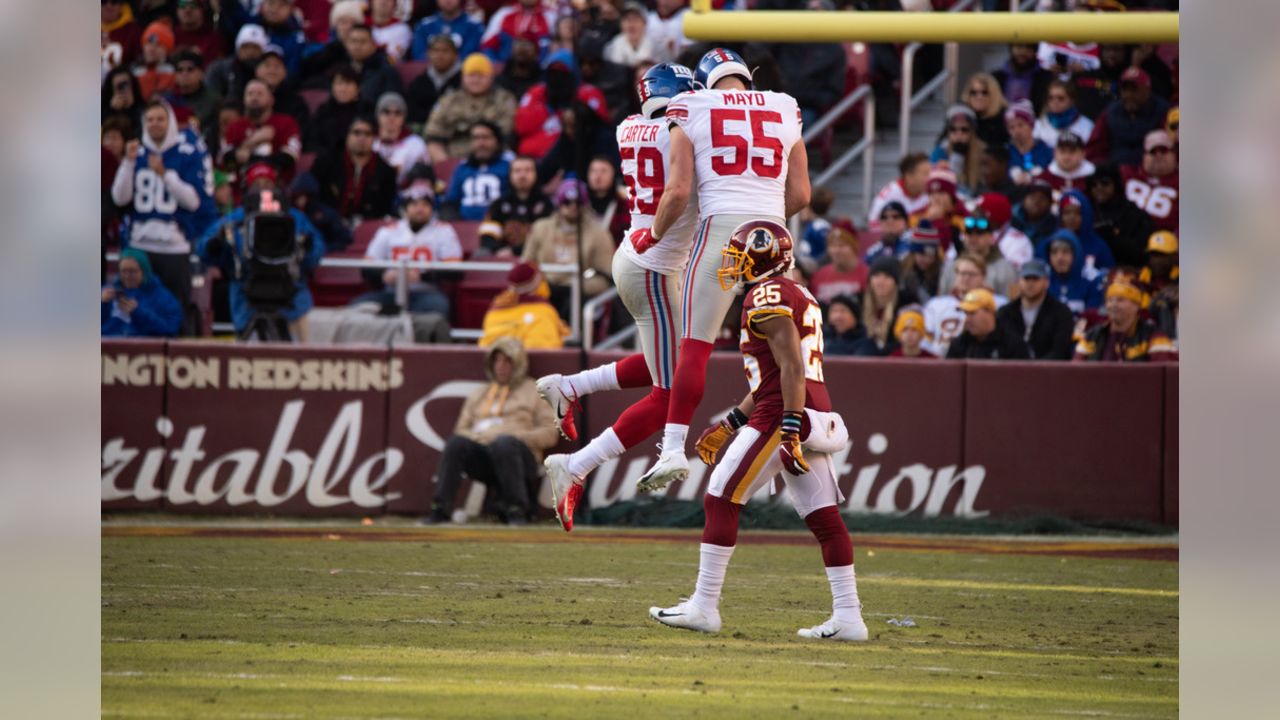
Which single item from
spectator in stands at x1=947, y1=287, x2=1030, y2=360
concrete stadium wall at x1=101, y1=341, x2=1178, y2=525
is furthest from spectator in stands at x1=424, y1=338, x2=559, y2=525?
spectator in stands at x1=947, y1=287, x2=1030, y2=360

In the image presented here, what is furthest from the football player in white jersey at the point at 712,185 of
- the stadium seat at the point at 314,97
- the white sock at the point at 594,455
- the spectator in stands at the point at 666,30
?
the stadium seat at the point at 314,97

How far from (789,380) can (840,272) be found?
680 cm

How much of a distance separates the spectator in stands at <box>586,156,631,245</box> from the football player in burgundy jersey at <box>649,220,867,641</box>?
6.92 m

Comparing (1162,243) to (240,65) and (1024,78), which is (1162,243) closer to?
(1024,78)

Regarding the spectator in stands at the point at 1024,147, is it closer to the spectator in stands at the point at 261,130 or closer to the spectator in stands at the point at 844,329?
the spectator in stands at the point at 844,329

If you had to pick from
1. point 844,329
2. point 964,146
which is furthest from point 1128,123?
point 844,329

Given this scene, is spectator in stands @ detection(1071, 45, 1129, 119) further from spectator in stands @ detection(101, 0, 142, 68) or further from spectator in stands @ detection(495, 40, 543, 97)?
spectator in stands @ detection(101, 0, 142, 68)

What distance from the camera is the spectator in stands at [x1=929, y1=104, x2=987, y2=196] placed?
14680 mm

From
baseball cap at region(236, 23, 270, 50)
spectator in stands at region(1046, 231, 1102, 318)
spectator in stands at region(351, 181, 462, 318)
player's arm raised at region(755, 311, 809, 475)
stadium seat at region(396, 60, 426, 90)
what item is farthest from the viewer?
stadium seat at region(396, 60, 426, 90)

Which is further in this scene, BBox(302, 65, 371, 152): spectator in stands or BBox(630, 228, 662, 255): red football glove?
BBox(302, 65, 371, 152): spectator in stands

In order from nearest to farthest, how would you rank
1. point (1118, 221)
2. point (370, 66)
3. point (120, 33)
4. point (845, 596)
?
point (845, 596), point (1118, 221), point (370, 66), point (120, 33)

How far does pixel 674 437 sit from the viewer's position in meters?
7.82

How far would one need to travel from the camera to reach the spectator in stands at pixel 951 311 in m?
13.2
